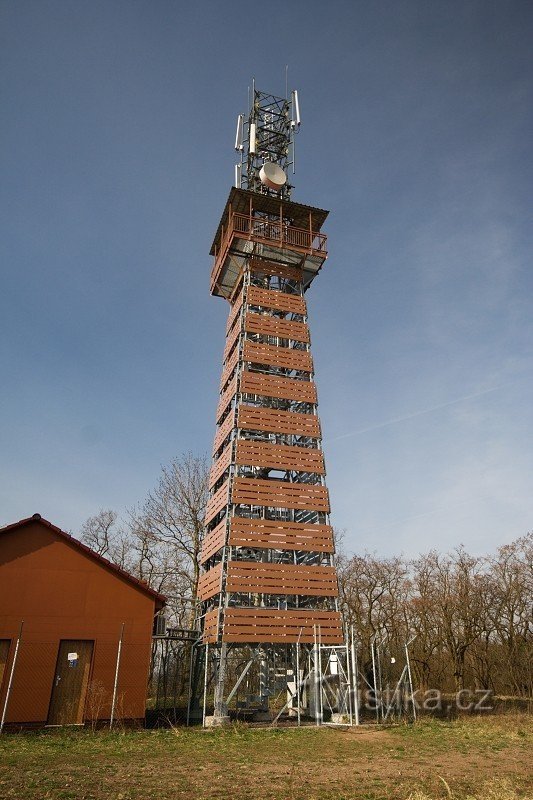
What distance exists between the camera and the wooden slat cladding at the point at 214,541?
22183 millimetres

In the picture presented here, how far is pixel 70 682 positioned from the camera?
17016mm

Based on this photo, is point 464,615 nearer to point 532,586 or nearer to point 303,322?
point 532,586

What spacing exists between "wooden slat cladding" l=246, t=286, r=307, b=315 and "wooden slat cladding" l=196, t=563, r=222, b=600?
13.1 m

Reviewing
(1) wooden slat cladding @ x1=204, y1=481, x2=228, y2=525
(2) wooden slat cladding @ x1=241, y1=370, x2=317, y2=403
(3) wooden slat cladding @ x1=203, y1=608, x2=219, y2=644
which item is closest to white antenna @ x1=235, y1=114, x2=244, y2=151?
(2) wooden slat cladding @ x1=241, y1=370, x2=317, y2=403

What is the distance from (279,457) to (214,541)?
14.9 ft

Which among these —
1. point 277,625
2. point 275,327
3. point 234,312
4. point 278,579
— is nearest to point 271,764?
point 277,625

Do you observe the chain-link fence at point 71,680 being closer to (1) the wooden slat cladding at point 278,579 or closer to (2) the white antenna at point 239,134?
(1) the wooden slat cladding at point 278,579

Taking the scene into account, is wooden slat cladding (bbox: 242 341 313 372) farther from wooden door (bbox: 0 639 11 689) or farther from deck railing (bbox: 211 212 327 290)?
wooden door (bbox: 0 639 11 689)

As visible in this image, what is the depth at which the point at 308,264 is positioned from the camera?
A: 29.3 metres

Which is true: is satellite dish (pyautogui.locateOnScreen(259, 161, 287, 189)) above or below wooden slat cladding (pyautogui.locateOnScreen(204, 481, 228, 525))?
above

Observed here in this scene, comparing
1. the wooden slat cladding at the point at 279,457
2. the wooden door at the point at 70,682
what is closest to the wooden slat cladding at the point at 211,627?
the wooden door at the point at 70,682

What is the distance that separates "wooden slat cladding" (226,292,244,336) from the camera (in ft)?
92.9

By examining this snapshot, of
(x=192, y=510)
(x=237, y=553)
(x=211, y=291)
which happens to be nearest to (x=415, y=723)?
(x=237, y=553)

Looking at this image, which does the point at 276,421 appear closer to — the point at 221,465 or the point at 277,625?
the point at 221,465
